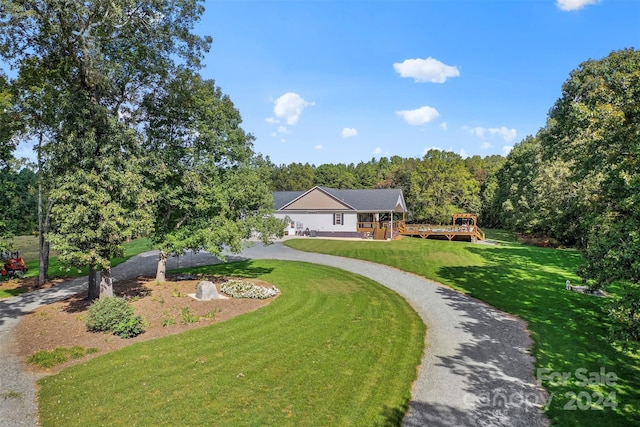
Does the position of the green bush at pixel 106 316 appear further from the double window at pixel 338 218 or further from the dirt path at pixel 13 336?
the double window at pixel 338 218

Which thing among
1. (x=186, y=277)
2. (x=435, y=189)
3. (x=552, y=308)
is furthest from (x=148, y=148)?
(x=435, y=189)

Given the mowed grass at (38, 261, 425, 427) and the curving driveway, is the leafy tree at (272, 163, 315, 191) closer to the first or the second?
the curving driveway

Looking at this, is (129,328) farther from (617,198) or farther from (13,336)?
(617,198)

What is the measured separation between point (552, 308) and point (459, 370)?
8337 millimetres

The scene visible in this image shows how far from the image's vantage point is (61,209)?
37.3ft

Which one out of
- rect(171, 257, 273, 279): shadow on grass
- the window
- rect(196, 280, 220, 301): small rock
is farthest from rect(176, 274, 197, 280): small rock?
the window

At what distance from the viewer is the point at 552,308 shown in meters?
15.0

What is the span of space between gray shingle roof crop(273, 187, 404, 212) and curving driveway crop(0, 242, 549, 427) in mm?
24277

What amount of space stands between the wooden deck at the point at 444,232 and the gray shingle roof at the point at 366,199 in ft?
10.8

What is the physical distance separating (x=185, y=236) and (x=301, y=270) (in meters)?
8.40

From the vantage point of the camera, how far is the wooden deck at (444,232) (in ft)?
127

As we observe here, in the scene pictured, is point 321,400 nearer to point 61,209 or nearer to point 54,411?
point 54,411

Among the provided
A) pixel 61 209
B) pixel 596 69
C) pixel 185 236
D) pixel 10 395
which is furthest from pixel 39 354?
pixel 596 69

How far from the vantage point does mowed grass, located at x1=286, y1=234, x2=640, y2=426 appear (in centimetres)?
802
